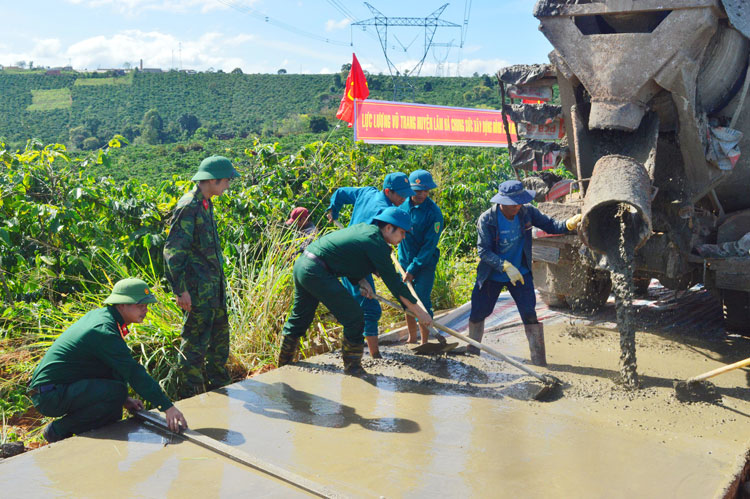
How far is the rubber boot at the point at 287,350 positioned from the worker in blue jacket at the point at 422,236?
1.18 metres

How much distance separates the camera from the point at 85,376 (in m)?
3.79

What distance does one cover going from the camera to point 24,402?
5.04 m

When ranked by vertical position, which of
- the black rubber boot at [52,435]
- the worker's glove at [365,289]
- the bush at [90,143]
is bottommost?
the black rubber boot at [52,435]

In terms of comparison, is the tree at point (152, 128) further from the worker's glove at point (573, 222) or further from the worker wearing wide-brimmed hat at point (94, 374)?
the worker wearing wide-brimmed hat at point (94, 374)

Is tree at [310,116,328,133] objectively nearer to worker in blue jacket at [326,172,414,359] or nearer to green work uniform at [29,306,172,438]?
worker in blue jacket at [326,172,414,359]

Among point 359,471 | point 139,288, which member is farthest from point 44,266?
point 359,471

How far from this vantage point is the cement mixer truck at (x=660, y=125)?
16.4ft

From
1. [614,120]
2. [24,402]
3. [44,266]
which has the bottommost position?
[24,402]

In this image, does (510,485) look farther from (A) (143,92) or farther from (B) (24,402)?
(A) (143,92)

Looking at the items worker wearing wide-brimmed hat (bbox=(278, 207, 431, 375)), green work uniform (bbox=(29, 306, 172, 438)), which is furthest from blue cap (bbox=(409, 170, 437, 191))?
green work uniform (bbox=(29, 306, 172, 438))

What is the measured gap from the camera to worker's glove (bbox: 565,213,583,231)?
540 cm

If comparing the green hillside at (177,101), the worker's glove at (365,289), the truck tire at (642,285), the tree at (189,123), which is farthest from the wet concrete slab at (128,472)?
the tree at (189,123)

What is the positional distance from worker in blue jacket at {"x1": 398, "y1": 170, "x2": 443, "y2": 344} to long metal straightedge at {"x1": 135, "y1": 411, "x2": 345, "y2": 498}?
8.38 ft

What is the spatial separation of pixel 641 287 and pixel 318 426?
511 centimetres
